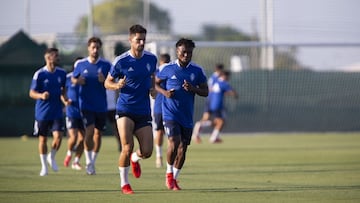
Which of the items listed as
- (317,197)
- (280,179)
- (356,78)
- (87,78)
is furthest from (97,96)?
(356,78)

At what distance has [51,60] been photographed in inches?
685

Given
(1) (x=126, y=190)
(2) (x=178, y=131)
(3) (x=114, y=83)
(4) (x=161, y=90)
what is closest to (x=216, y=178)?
(2) (x=178, y=131)

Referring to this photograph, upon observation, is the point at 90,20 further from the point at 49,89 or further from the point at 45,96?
the point at 45,96

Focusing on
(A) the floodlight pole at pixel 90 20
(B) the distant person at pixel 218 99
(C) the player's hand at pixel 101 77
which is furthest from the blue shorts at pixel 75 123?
(A) the floodlight pole at pixel 90 20

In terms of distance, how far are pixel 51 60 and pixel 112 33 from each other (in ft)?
69.5

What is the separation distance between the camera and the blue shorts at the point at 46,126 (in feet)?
56.5

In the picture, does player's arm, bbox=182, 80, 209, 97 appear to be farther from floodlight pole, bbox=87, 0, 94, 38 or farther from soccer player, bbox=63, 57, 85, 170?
floodlight pole, bbox=87, 0, 94, 38

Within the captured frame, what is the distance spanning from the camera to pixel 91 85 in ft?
58.2

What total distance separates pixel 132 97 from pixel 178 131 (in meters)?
1.10

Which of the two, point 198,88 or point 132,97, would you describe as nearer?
point 132,97

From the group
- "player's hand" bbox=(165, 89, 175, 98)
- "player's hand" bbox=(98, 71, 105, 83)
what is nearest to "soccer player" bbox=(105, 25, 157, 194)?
"player's hand" bbox=(165, 89, 175, 98)

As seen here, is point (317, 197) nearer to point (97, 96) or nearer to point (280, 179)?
point (280, 179)

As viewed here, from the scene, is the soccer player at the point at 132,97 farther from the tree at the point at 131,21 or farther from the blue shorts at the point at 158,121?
the tree at the point at 131,21

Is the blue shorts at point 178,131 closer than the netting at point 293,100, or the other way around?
the blue shorts at point 178,131
